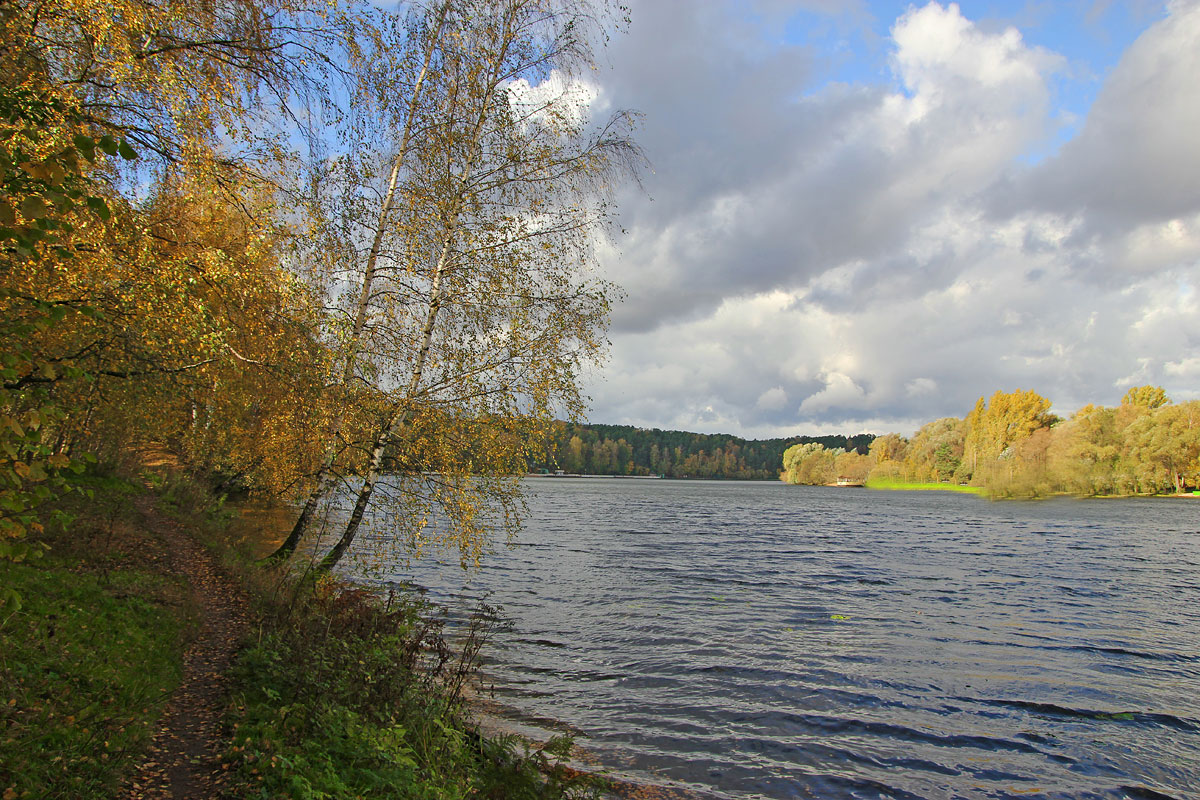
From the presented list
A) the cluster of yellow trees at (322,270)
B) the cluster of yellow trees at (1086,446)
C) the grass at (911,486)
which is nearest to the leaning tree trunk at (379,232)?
the cluster of yellow trees at (322,270)

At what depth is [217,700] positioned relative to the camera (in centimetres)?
792

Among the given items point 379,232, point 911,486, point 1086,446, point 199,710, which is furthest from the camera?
point 911,486

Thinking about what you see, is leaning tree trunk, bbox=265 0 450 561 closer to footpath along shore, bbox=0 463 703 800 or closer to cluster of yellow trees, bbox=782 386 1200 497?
footpath along shore, bbox=0 463 703 800

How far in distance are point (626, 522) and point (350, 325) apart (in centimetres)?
4432

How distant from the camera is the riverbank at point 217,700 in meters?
5.92

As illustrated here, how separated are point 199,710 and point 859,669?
13.0m

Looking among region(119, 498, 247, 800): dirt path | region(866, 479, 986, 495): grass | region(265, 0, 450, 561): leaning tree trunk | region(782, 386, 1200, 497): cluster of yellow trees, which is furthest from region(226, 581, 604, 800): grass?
region(866, 479, 986, 495): grass

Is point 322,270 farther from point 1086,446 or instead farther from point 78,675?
point 1086,446

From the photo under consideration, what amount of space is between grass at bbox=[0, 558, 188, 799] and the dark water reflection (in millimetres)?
6045

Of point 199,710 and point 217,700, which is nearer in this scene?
point 199,710

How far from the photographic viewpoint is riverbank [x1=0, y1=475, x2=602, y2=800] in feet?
19.4

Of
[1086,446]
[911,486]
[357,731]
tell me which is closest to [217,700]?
[357,731]

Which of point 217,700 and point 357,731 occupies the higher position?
point 357,731

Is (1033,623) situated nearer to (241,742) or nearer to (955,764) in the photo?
(955,764)
